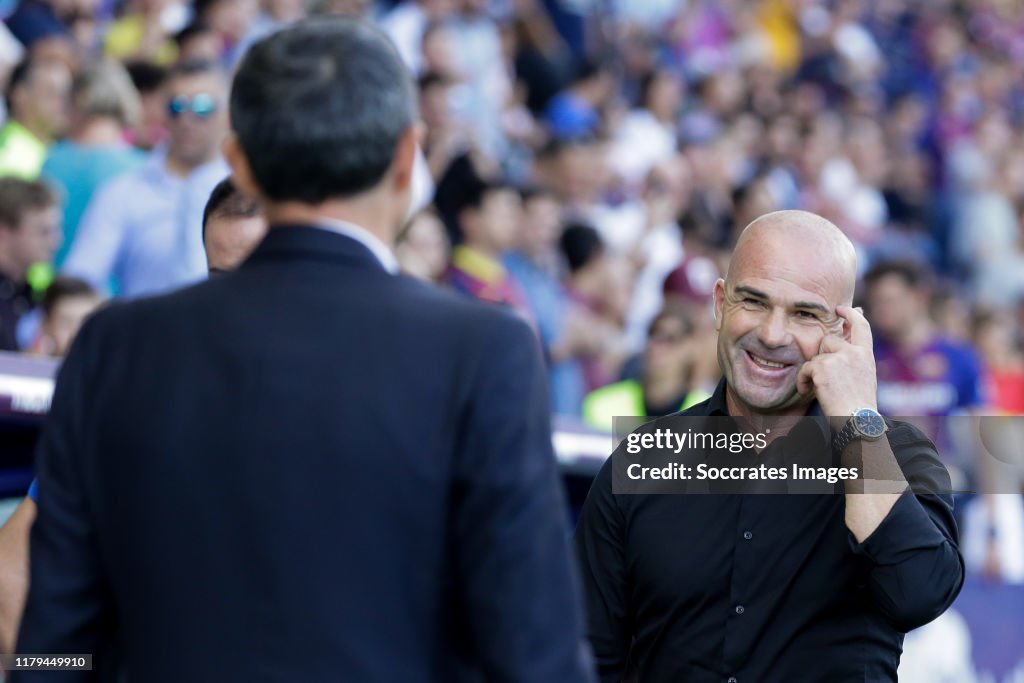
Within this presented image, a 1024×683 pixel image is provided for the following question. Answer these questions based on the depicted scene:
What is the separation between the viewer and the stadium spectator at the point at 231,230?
10.3 ft

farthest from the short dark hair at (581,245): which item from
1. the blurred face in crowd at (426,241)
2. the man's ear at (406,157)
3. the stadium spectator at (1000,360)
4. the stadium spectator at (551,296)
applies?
the man's ear at (406,157)

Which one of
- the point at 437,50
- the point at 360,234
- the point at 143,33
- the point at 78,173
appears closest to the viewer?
the point at 360,234

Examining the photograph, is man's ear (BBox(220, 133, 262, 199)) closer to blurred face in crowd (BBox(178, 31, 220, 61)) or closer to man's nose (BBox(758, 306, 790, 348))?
man's nose (BBox(758, 306, 790, 348))

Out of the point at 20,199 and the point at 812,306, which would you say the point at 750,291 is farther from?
the point at 20,199

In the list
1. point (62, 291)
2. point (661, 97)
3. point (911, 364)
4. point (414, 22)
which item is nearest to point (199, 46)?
point (414, 22)

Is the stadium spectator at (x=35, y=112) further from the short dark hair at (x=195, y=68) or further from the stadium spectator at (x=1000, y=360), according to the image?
the stadium spectator at (x=1000, y=360)

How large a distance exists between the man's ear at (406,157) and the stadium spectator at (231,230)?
1.17m

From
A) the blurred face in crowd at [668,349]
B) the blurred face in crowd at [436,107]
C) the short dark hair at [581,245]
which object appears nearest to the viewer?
the blurred face in crowd at [668,349]

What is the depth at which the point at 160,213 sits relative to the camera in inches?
254

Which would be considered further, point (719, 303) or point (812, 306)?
point (719, 303)

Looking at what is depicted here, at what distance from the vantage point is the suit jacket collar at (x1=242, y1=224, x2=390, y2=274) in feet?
6.44

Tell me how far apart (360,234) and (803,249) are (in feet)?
4.70

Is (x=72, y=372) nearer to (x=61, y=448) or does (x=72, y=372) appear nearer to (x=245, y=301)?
(x=61, y=448)

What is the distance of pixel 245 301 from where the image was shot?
195 centimetres
